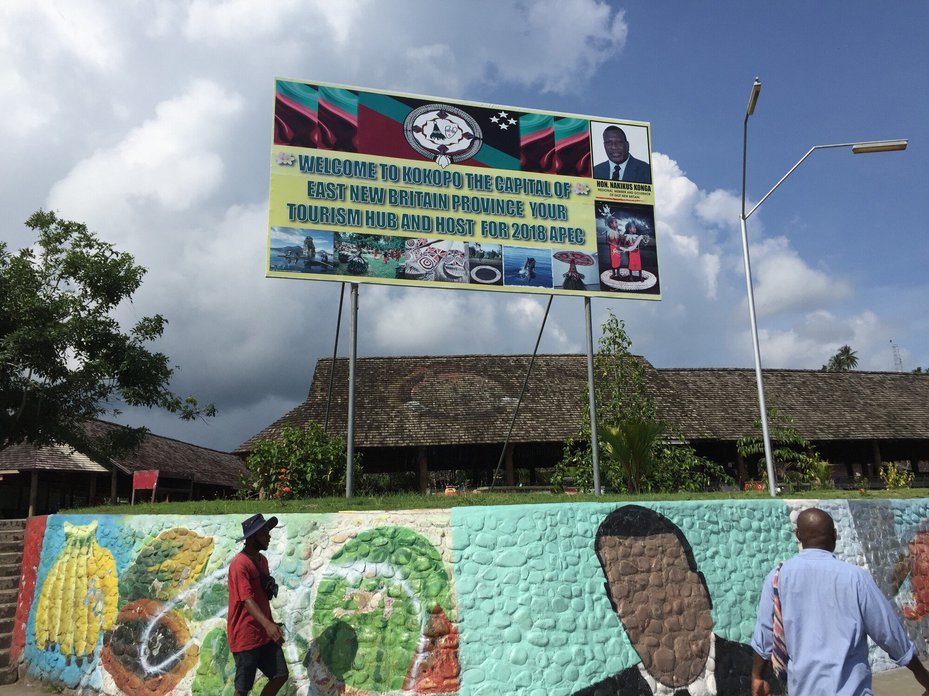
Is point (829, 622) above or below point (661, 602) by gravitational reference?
above

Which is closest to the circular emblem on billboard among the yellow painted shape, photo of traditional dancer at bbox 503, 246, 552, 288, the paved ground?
photo of traditional dancer at bbox 503, 246, 552, 288

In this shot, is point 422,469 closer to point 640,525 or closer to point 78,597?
point 78,597

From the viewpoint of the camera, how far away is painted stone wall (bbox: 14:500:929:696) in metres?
6.44

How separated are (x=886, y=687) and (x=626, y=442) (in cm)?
478

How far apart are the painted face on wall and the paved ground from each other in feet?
5.84

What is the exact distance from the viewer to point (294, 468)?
33.7 feet

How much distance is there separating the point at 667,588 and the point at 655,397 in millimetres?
15645

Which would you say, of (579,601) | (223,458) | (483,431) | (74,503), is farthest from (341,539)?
(223,458)

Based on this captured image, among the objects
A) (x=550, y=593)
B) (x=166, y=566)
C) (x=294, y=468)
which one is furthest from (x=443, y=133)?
(x=166, y=566)

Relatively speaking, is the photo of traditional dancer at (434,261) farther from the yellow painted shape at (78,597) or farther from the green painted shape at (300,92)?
the yellow painted shape at (78,597)

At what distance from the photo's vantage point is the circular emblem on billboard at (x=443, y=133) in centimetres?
1080

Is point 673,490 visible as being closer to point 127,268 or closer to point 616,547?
point 616,547

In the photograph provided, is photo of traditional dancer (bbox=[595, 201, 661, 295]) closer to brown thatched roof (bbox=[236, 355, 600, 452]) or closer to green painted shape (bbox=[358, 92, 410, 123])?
green painted shape (bbox=[358, 92, 410, 123])

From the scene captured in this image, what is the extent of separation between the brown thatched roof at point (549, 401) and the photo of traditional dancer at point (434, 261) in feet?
30.7
